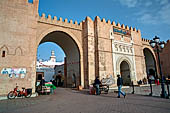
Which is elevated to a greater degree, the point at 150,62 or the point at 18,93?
the point at 150,62

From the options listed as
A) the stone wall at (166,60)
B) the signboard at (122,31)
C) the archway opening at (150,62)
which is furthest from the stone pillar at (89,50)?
the stone wall at (166,60)

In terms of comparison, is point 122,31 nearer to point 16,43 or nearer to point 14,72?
point 16,43

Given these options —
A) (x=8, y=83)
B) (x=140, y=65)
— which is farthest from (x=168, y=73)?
(x=8, y=83)

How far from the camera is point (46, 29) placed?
12367mm

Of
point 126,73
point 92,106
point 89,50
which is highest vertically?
point 89,50

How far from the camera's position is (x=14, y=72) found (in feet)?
28.7

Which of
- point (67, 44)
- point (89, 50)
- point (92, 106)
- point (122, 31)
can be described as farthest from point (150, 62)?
point (92, 106)

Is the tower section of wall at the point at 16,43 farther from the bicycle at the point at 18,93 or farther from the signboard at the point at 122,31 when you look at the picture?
the signboard at the point at 122,31

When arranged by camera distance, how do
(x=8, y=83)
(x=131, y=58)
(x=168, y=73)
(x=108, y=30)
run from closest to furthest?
(x=8, y=83)
(x=108, y=30)
(x=131, y=58)
(x=168, y=73)

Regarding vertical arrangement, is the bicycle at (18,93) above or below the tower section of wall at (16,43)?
below

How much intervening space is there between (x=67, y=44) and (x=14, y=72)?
779 cm

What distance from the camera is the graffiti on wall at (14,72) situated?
849 cm

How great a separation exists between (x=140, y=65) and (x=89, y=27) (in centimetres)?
967

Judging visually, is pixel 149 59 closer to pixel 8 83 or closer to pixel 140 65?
pixel 140 65
